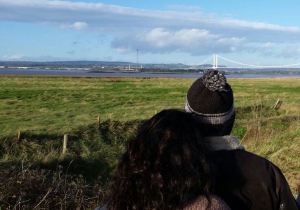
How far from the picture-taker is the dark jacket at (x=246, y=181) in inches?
86.7

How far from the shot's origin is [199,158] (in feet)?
6.47

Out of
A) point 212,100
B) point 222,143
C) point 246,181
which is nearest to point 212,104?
point 212,100

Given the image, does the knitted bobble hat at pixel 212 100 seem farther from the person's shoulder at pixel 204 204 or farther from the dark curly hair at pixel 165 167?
the person's shoulder at pixel 204 204

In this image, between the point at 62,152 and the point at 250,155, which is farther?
the point at 62,152

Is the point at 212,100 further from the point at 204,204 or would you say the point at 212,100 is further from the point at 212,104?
the point at 204,204

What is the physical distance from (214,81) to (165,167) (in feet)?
1.58

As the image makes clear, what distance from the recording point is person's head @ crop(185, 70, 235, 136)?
7.21ft

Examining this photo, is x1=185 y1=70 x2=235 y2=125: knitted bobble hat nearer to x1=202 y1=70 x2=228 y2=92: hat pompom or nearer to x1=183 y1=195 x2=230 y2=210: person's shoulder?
x1=202 y1=70 x2=228 y2=92: hat pompom

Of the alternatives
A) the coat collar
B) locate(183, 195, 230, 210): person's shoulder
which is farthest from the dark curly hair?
the coat collar

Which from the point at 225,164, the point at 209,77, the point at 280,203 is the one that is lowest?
the point at 280,203

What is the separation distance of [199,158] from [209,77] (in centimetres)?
42

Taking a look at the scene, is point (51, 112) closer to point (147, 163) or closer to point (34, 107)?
point (34, 107)

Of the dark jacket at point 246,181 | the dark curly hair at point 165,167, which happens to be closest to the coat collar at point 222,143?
the dark jacket at point 246,181

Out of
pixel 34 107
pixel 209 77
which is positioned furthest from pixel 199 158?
pixel 34 107
